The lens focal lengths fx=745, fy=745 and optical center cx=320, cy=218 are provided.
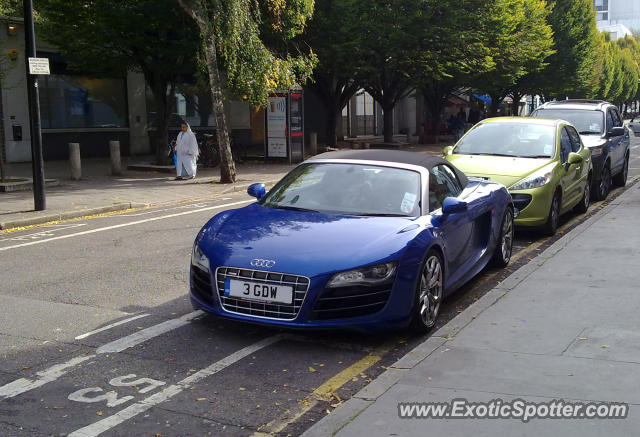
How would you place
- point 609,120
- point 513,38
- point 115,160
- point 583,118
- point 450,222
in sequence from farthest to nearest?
point 513,38, point 115,160, point 609,120, point 583,118, point 450,222

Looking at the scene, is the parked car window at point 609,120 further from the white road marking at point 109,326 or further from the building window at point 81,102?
the building window at point 81,102

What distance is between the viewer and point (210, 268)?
5.87 metres

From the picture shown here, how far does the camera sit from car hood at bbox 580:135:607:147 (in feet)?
47.0

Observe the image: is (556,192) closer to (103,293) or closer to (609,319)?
(609,319)

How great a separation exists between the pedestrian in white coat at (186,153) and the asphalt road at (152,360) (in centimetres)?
1144

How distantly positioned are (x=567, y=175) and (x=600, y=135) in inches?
176

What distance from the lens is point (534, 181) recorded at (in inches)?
403

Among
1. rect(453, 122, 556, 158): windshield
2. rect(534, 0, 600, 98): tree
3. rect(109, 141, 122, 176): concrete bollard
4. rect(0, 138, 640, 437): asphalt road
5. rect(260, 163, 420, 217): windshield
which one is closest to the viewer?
rect(0, 138, 640, 437): asphalt road

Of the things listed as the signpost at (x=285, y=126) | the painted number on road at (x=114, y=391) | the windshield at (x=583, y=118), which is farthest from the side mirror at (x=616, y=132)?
the signpost at (x=285, y=126)

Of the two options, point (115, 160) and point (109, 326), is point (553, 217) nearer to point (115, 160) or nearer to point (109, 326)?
point (109, 326)

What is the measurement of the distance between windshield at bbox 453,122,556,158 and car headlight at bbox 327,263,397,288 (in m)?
6.15

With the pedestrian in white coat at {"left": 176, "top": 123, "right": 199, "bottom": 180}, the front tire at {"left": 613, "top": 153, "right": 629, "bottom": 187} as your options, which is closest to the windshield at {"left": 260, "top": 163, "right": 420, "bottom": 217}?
the front tire at {"left": 613, "top": 153, "right": 629, "bottom": 187}

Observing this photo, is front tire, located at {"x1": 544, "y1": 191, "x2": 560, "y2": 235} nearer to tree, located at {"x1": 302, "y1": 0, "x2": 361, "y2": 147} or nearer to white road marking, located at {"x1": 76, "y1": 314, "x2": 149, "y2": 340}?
white road marking, located at {"x1": 76, "y1": 314, "x2": 149, "y2": 340}

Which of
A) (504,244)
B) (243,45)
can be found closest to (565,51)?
(243,45)
